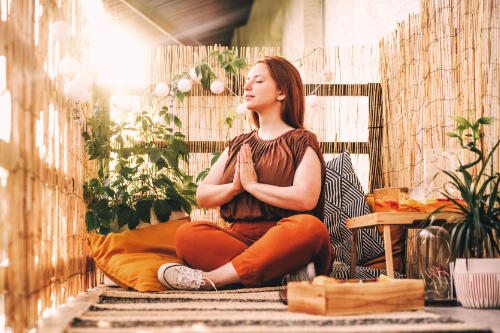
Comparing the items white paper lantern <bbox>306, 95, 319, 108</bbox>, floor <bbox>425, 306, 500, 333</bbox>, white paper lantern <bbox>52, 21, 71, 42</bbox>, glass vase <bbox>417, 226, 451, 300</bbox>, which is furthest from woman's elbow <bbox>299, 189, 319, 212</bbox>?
white paper lantern <bbox>306, 95, 319, 108</bbox>

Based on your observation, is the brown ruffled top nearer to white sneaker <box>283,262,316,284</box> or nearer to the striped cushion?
white sneaker <box>283,262,316,284</box>

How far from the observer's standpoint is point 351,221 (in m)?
2.54

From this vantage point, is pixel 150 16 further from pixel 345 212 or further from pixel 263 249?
pixel 263 249

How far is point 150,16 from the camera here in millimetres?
7930

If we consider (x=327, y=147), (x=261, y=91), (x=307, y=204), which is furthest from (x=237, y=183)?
(x=327, y=147)

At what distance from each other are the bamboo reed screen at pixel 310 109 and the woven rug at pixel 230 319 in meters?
2.02

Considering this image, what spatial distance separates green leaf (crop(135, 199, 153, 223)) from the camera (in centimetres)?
275

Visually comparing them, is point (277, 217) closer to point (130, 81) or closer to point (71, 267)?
point (71, 267)

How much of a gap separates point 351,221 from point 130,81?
2.11 meters

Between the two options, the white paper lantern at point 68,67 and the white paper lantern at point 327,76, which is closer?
the white paper lantern at point 68,67

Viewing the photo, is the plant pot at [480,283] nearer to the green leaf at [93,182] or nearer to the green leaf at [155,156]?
the green leaf at [155,156]

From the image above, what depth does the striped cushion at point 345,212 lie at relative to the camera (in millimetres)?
2986

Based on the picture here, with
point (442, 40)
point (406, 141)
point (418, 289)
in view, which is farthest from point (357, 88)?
point (418, 289)

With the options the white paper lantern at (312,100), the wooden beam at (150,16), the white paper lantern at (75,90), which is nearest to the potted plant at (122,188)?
the white paper lantern at (75,90)
